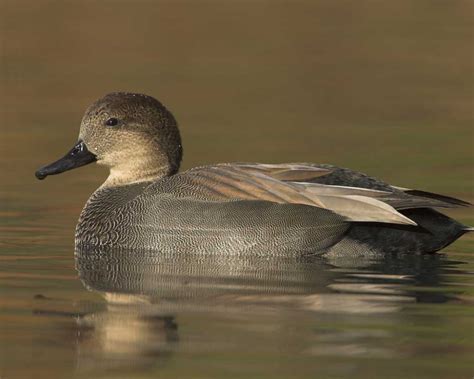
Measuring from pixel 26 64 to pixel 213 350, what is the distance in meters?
15.9

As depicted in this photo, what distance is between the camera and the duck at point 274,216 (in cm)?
→ 1055

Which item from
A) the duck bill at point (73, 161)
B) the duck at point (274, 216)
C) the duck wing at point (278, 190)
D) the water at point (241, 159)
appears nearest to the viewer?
the water at point (241, 159)

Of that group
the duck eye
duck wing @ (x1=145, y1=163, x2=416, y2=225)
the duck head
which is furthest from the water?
the duck eye

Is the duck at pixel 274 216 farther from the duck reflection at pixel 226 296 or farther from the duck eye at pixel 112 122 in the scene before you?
the duck eye at pixel 112 122

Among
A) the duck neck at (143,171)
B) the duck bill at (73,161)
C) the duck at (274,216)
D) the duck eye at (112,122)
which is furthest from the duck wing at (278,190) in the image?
the duck bill at (73,161)

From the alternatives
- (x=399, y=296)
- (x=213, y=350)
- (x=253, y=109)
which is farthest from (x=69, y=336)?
(x=253, y=109)

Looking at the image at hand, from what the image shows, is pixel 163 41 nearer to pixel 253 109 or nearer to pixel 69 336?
pixel 253 109

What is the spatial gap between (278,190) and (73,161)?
1913 mm

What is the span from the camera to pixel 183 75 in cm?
2191

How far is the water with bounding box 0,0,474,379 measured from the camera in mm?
7781

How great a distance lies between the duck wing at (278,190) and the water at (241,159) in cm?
38

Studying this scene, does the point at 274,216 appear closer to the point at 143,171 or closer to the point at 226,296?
the point at 143,171

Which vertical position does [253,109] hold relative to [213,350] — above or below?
above

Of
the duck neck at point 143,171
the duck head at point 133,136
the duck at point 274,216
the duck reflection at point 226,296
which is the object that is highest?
the duck head at point 133,136
